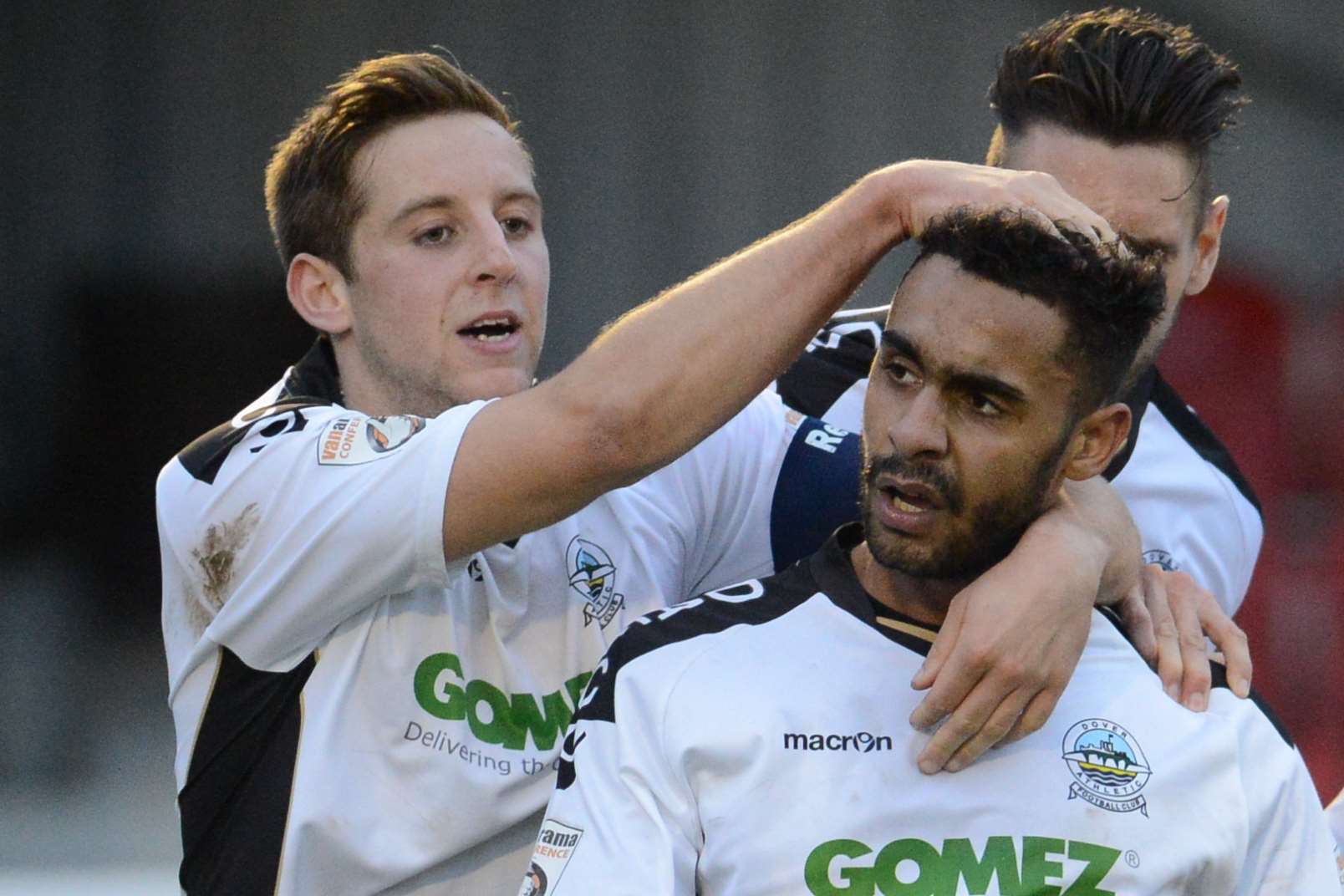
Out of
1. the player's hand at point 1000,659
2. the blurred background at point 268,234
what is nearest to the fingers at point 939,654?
the player's hand at point 1000,659

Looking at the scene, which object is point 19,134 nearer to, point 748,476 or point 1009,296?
point 748,476

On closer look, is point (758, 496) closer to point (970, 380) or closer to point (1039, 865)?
point (970, 380)

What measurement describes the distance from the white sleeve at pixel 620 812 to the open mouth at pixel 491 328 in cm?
73

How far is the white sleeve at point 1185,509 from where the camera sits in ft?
9.17

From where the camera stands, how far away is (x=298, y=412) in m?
2.29

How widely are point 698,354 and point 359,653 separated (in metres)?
0.62

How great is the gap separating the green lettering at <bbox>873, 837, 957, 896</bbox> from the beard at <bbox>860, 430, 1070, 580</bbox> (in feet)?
1.01

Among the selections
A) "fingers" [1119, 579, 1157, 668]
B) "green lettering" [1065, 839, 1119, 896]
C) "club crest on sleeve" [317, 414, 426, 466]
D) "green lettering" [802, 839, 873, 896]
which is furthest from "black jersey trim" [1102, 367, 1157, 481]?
"club crest on sleeve" [317, 414, 426, 466]

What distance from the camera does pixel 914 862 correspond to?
1919 mm

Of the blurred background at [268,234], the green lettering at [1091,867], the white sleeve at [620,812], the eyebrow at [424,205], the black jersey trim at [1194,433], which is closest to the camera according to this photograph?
the white sleeve at [620,812]

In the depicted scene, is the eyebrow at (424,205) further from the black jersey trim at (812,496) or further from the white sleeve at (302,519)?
the black jersey trim at (812,496)

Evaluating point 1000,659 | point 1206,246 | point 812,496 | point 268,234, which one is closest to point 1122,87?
point 1206,246

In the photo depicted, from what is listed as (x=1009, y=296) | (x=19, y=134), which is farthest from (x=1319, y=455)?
(x=19, y=134)

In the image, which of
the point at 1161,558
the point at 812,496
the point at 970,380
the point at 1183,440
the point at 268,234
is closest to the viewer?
the point at 970,380
